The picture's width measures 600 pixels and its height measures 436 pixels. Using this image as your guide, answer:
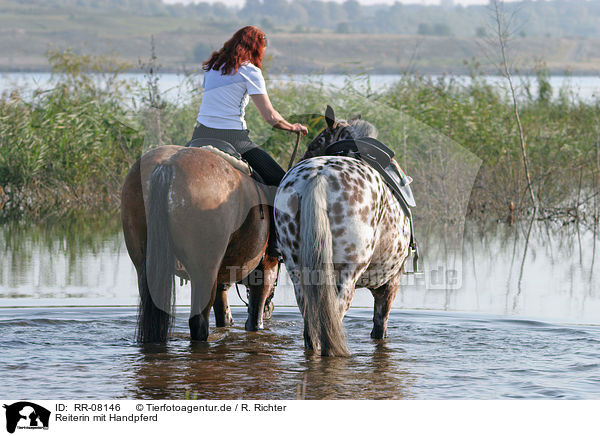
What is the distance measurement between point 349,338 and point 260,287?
81cm

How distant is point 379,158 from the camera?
7.07m

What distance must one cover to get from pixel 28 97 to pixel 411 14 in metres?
72.3

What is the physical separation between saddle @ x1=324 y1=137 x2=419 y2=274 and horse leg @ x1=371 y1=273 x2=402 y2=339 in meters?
0.60

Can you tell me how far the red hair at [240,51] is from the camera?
22.9ft

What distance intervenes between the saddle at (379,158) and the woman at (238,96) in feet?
1.48

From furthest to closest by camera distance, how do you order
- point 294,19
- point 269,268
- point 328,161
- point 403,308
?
point 294,19 → point 403,308 → point 269,268 → point 328,161

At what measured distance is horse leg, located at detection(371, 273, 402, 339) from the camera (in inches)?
294

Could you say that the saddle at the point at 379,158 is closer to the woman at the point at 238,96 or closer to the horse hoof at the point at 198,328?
the woman at the point at 238,96

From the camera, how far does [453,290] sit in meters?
9.81

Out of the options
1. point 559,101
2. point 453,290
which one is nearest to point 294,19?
point 559,101

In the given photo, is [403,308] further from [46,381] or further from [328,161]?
[46,381]

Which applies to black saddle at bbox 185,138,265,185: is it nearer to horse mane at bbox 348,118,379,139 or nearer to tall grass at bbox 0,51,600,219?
horse mane at bbox 348,118,379,139

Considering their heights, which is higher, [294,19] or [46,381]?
[294,19]
